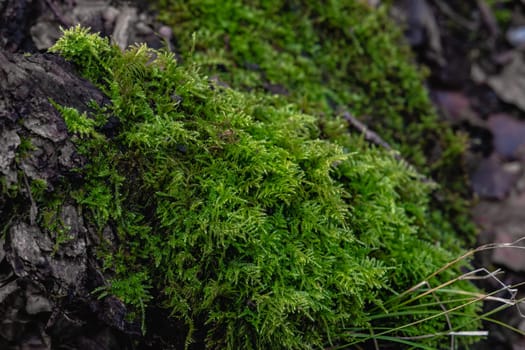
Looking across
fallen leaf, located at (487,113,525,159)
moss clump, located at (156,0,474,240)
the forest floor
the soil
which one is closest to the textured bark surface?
the soil

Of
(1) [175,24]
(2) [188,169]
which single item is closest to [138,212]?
(2) [188,169]

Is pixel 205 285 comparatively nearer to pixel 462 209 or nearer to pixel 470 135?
pixel 462 209

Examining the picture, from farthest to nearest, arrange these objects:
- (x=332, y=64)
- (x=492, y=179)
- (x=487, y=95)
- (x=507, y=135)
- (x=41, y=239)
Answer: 1. (x=487, y=95)
2. (x=507, y=135)
3. (x=492, y=179)
4. (x=332, y=64)
5. (x=41, y=239)

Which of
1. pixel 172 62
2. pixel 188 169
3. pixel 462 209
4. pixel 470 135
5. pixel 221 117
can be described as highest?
pixel 172 62

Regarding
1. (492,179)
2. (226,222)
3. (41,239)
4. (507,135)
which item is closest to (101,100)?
(41,239)

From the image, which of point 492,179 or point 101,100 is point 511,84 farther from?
point 101,100

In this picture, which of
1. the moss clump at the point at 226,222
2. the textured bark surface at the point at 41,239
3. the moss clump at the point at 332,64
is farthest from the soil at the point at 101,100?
the moss clump at the point at 332,64

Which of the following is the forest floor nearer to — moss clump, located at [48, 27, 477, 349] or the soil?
the soil
